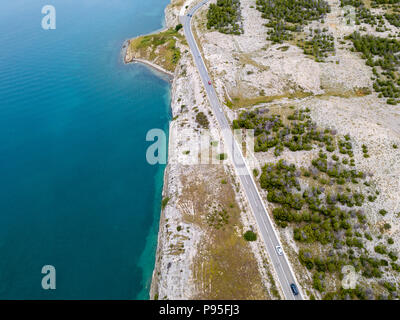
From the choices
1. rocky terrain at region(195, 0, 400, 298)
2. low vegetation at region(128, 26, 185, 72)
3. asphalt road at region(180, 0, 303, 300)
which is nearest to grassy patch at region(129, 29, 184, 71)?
low vegetation at region(128, 26, 185, 72)

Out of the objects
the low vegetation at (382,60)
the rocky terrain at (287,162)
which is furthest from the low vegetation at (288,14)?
the low vegetation at (382,60)

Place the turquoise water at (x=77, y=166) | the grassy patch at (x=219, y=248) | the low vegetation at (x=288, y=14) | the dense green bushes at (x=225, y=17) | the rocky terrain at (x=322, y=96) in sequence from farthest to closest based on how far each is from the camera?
the dense green bushes at (x=225, y=17) < the low vegetation at (x=288, y=14) < the turquoise water at (x=77, y=166) < the rocky terrain at (x=322, y=96) < the grassy patch at (x=219, y=248)

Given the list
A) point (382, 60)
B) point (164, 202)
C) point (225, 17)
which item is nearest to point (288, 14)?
point (225, 17)

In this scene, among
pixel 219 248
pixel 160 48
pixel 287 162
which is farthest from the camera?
pixel 160 48

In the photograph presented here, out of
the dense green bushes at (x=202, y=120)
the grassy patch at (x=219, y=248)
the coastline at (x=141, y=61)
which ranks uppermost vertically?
the coastline at (x=141, y=61)

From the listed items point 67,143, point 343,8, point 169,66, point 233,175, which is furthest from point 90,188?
point 343,8

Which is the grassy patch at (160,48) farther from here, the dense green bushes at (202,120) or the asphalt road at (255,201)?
the dense green bushes at (202,120)

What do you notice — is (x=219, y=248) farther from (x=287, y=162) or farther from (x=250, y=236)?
(x=287, y=162)
